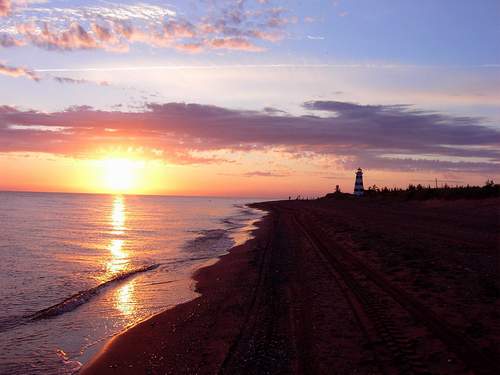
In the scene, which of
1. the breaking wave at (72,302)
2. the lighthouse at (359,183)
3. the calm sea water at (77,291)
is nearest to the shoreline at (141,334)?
the calm sea water at (77,291)

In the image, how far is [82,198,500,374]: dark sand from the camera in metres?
6.52

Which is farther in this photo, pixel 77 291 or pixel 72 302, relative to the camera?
pixel 77 291

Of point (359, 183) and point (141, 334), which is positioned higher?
point (359, 183)

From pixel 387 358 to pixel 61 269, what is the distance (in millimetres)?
13628

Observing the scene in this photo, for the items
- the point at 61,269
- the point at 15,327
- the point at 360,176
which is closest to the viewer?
the point at 15,327

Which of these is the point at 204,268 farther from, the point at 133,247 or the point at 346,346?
the point at 346,346

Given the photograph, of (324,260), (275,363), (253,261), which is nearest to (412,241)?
(324,260)

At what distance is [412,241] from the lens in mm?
17969

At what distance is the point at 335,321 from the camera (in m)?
8.42

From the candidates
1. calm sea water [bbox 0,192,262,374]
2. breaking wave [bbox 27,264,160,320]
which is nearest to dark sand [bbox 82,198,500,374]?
calm sea water [bbox 0,192,262,374]

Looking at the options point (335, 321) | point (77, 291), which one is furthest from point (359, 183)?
point (335, 321)

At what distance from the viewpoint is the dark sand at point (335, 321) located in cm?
652

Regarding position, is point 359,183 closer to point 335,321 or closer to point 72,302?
point 72,302

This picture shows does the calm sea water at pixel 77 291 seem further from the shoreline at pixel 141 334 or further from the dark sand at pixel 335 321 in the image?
the dark sand at pixel 335 321
